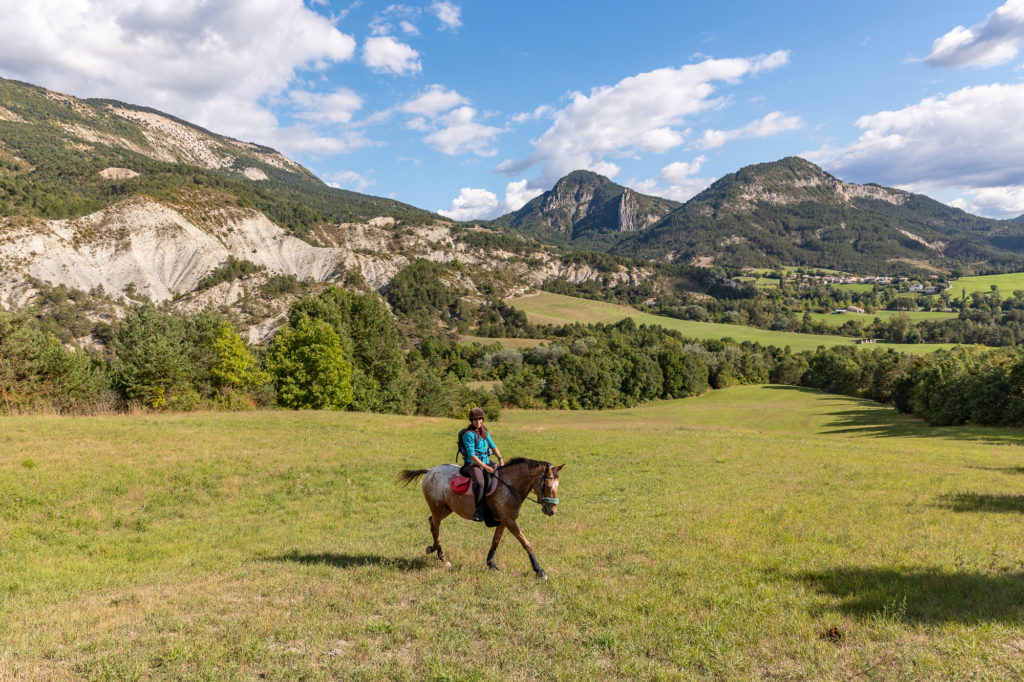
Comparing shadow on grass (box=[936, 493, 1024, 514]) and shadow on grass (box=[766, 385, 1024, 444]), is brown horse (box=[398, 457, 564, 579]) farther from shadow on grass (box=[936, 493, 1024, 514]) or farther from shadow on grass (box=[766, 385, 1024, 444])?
shadow on grass (box=[766, 385, 1024, 444])

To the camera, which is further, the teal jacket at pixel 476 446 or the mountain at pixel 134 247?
the mountain at pixel 134 247

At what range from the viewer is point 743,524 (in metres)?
14.8

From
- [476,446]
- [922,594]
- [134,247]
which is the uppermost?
[134,247]

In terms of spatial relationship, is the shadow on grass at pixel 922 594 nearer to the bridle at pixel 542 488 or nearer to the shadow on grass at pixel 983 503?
the bridle at pixel 542 488

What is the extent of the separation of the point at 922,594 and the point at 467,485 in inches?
357

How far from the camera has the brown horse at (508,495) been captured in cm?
1024

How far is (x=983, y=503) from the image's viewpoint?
16688 mm

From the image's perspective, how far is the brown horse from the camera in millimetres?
10242

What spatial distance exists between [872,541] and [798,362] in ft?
443

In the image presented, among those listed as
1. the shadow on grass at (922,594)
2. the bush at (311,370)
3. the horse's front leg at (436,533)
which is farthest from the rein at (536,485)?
the bush at (311,370)

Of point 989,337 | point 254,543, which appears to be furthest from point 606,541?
point 989,337

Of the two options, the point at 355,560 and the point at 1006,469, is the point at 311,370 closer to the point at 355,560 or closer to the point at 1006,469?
the point at 355,560

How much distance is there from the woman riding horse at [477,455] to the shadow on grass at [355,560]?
2.30 metres

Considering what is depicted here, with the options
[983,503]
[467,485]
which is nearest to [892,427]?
[983,503]
